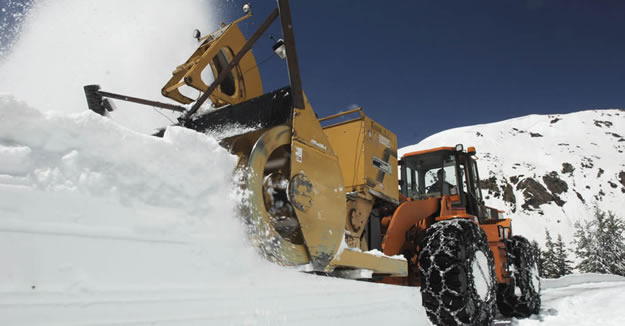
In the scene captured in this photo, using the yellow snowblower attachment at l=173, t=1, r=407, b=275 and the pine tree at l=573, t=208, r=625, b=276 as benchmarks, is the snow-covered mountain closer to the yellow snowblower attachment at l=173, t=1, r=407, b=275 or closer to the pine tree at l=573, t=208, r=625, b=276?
the pine tree at l=573, t=208, r=625, b=276

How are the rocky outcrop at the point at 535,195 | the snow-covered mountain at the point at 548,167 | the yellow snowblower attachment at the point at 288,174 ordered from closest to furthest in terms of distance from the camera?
the yellow snowblower attachment at the point at 288,174
the snow-covered mountain at the point at 548,167
the rocky outcrop at the point at 535,195

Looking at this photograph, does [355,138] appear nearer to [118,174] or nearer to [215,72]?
[215,72]

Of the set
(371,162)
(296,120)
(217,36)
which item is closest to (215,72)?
(217,36)

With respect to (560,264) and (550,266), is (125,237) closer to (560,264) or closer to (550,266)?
(550,266)

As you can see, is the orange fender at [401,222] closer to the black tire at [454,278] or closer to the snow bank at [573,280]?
the black tire at [454,278]

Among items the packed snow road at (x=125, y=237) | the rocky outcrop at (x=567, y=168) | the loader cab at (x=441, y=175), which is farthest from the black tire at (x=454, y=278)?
the rocky outcrop at (x=567, y=168)

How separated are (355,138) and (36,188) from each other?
3.44 metres

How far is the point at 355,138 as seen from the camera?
4.67 m

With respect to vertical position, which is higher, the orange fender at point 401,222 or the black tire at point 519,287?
the orange fender at point 401,222

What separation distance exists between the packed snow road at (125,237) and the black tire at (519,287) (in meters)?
5.34

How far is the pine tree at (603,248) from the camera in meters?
35.0

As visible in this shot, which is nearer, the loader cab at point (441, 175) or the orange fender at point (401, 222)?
the orange fender at point (401, 222)

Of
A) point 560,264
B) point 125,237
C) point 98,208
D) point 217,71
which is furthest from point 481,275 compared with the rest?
point 560,264

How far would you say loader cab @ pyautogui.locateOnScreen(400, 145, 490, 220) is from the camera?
6.41 meters
